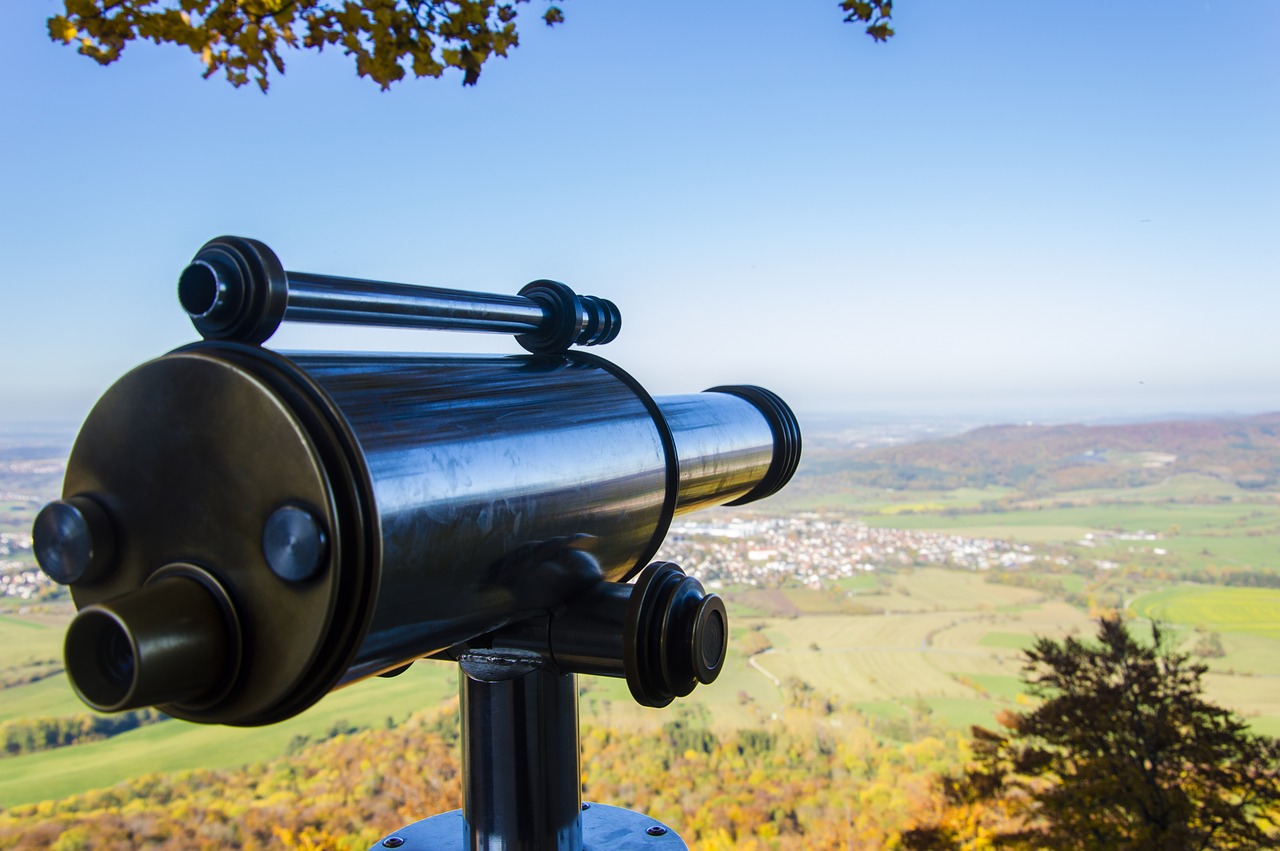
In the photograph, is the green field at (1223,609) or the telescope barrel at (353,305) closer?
the telescope barrel at (353,305)

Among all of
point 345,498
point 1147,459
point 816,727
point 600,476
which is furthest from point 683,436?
point 1147,459

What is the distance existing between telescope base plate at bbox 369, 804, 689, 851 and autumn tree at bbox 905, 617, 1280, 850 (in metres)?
3.76

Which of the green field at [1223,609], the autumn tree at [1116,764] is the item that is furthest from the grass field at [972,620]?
the autumn tree at [1116,764]

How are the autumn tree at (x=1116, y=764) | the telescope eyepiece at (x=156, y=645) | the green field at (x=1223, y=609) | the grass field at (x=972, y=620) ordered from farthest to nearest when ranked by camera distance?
the green field at (x=1223, y=609) → the grass field at (x=972, y=620) → the autumn tree at (x=1116, y=764) → the telescope eyepiece at (x=156, y=645)

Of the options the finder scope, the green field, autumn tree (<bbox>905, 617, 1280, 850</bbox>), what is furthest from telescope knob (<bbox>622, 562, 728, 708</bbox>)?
the green field

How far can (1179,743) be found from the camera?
3943 millimetres

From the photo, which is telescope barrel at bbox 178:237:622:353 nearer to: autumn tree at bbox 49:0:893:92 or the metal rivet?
the metal rivet

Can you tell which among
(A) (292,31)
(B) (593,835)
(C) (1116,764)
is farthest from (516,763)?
(C) (1116,764)

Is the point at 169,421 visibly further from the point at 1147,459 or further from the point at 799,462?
the point at 1147,459

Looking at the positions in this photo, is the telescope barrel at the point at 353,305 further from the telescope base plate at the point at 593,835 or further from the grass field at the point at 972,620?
the grass field at the point at 972,620

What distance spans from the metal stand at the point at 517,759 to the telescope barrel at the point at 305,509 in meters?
0.08

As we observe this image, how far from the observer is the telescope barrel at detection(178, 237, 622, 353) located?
1.40 feet

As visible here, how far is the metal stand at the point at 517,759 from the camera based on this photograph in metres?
0.58

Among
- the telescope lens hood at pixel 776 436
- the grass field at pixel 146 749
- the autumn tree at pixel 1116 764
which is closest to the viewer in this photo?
the telescope lens hood at pixel 776 436
